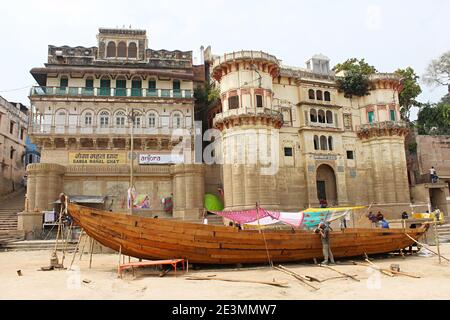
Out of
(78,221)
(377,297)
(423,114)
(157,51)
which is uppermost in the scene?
(157,51)

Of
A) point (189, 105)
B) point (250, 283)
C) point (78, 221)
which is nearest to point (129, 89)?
point (189, 105)

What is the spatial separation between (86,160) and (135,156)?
172 inches

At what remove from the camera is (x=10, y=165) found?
4234 cm

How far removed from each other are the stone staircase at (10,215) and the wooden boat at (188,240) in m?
13.1

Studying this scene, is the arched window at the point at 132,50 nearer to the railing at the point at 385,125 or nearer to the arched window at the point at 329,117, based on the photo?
the arched window at the point at 329,117

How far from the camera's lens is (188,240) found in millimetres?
13203

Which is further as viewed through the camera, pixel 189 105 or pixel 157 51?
pixel 157 51

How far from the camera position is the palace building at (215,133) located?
3006cm

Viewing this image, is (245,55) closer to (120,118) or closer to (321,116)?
(321,116)

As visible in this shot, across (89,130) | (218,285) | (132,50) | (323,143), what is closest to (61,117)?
(89,130)

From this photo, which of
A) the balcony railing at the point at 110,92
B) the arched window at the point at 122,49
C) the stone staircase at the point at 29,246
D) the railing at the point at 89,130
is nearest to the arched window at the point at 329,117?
the balcony railing at the point at 110,92
